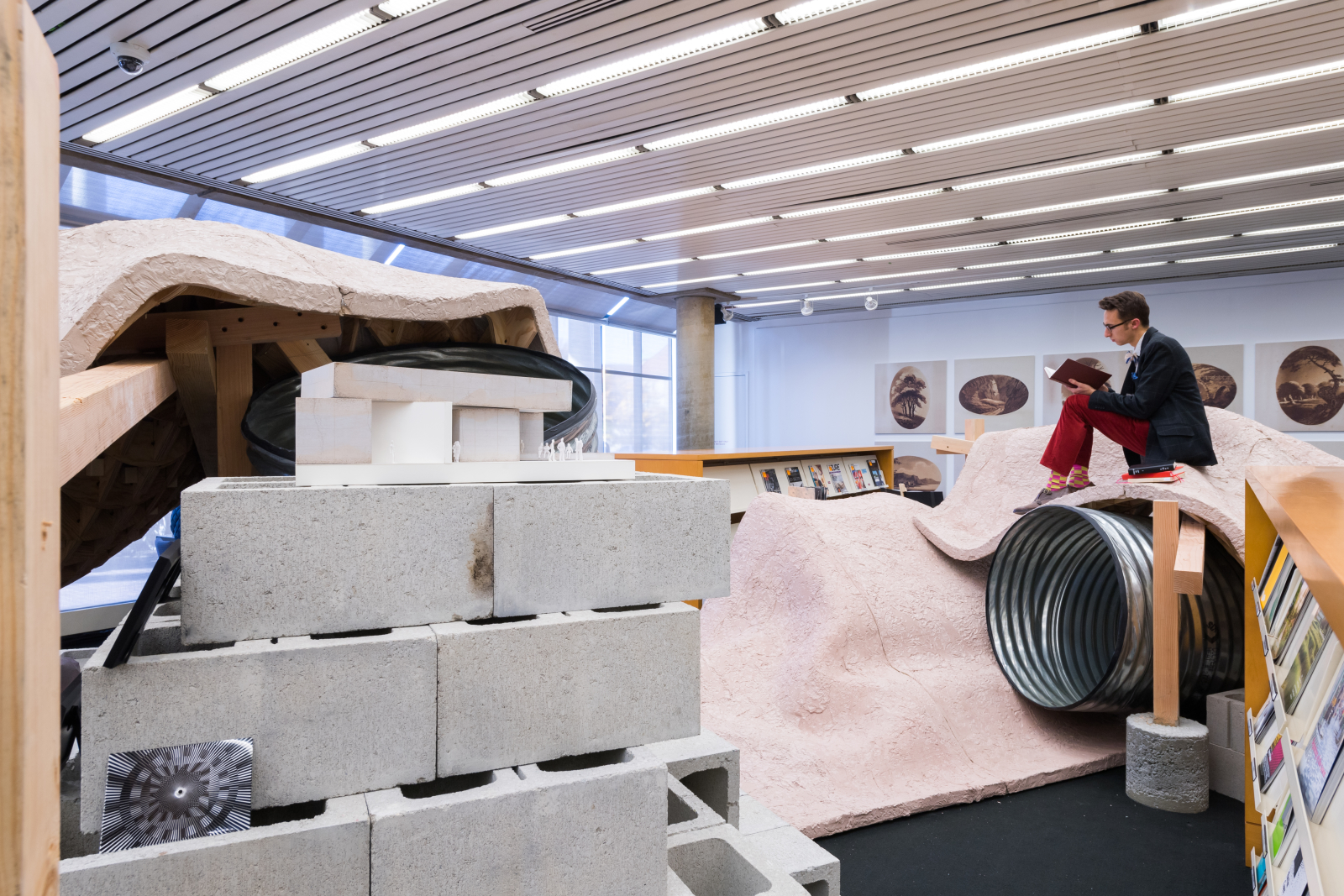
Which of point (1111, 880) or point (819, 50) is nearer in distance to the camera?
point (1111, 880)

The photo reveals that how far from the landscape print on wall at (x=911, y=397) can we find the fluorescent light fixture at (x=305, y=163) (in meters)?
11.4

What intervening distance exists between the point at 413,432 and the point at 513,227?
355 inches

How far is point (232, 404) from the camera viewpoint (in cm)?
227

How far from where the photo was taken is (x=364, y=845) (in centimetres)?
133

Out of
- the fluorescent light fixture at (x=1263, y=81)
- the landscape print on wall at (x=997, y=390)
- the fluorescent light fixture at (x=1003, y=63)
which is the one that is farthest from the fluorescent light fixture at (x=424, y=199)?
the landscape print on wall at (x=997, y=390)

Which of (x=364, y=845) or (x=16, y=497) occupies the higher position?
(x=16, y=497)

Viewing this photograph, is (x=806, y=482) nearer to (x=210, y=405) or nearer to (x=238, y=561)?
(x=210, y=405)

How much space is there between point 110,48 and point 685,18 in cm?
384

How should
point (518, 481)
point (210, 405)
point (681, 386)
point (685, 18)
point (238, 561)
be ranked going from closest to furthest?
Result: point (238, 561) → point (518, 481) → point (210, 405) → point (685, 18) → point (681, 386)

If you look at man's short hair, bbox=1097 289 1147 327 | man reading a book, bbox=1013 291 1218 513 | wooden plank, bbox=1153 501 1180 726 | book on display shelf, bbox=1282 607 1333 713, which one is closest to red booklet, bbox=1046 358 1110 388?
man reading a book, bbox=1013 291 1218 513

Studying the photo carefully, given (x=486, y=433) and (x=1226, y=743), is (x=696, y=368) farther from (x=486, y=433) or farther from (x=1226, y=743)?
(x=486, y=433)

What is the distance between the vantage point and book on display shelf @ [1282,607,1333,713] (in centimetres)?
138

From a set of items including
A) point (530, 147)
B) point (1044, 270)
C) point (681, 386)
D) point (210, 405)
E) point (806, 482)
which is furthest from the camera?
point (681, 386)

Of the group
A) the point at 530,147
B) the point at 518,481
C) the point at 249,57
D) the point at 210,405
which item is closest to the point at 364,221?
the point at 530,147
